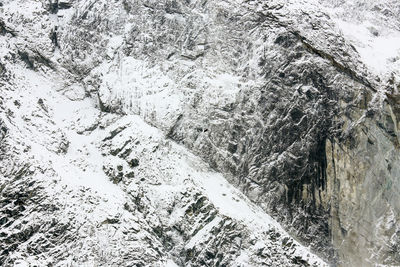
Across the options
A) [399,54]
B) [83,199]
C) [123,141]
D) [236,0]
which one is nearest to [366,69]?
[399,54]

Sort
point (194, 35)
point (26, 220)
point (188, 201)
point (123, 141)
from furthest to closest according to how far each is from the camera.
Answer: point (194, 35) < point (123, 141) < point (188, 201) < point (26, 220)

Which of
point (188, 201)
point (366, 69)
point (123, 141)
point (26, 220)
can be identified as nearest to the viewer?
point (26, 220)

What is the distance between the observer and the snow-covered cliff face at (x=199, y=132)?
101ft

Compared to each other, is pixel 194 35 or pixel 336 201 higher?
pixel 194 35

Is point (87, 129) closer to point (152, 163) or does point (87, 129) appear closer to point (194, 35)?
point (152, 163)

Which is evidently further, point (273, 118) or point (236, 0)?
point (236, 0)

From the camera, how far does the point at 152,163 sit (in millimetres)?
33750

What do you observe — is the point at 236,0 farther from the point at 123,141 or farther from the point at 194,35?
the point at 123,141

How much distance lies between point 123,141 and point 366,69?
1725 centimetres

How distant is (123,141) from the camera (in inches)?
1368

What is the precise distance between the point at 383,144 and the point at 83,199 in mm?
19930

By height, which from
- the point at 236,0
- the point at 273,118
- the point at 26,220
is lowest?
the point at 26,220

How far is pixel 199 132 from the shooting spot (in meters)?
36.2

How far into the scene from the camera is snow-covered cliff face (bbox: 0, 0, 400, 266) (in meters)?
30.7
